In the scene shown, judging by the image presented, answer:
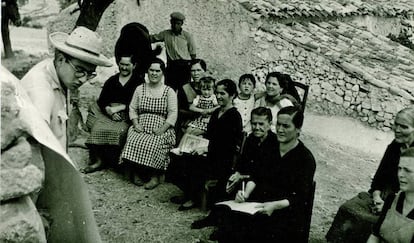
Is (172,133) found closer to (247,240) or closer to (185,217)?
(185,217)

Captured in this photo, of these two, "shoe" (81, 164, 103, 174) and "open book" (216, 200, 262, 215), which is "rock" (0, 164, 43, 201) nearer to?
"open book" (216, 200, 262, 215)

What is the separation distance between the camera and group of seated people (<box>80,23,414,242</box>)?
418cm

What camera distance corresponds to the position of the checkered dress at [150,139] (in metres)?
6.29

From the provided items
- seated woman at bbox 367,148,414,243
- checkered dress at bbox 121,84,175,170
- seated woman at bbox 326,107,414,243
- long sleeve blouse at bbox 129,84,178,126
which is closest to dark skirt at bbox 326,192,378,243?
seated woman at bbox 326,107,414,243

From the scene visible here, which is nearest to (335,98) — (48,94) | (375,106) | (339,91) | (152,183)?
(339,91)

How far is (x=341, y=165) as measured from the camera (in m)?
8.00

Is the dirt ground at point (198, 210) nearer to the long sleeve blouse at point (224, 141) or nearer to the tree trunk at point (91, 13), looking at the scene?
the long sleeve blouse at point (224, 141)

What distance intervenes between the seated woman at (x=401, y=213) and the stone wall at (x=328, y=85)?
260 inches

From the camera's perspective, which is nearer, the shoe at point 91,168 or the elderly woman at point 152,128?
the elderly woman at point 152,128

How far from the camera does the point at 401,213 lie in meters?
3.46

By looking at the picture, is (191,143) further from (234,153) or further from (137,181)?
(137,181)

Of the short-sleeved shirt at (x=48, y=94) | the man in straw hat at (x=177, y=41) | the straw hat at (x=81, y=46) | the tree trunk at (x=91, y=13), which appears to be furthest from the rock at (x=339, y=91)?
the short-sleeved shirt at (x=48, y=94)

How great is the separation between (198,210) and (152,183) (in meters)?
0.80

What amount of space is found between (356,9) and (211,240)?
36.1ft
